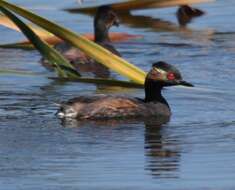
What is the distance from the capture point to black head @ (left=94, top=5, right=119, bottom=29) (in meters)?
21.4

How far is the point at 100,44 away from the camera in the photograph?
20531 mm

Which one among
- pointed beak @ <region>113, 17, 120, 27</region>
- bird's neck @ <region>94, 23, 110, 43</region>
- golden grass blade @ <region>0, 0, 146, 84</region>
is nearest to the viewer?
golden grass blade @ <region>0, 0, 146, 84</region>

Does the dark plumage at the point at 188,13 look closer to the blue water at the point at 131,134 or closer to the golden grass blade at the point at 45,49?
the blue water at the point at 131,134

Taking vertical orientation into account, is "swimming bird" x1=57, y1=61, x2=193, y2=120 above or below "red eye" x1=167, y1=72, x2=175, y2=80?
A: below

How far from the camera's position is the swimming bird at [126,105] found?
14.9 metres

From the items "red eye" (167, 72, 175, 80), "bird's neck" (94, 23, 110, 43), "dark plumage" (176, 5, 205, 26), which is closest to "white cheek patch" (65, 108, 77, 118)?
"red eye" (167, 72, 175, 80)

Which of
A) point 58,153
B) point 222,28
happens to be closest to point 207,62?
point 222,28

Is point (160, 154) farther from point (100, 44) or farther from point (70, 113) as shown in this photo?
point (100, 44)

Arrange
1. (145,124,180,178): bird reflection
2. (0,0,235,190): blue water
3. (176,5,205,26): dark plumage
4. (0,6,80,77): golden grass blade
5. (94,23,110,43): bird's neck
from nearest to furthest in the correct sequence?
(0,0,235,190): blue water < (145,124,180,178): bird reflection < (0,6,80,77): golden grass blade < (94,23,110,43): bird's neck < (176,5,205,26): dark plumage

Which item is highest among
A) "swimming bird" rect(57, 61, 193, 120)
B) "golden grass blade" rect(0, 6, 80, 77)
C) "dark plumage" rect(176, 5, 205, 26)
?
"golden grass blade" rect(0, 6, 80, 77)

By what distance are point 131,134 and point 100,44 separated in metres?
6.82

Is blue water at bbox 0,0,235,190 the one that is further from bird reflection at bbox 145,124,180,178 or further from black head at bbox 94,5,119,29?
black head at bbox 94,5,119,29

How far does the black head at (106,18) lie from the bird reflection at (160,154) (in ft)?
23.3

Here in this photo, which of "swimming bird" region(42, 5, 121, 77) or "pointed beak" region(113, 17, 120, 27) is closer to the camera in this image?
"swimming bird" region(42, 5, 121, 77)
